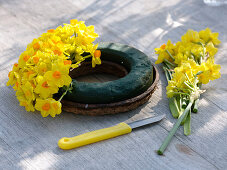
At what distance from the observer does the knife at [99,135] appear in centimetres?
160

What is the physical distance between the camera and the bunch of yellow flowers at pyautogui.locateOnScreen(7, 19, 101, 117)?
1686mm

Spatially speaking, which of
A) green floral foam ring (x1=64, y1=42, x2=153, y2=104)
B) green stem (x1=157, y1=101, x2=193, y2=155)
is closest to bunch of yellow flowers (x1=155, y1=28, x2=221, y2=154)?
green stem (x1=157, y1=101, x2=193, y2=155)

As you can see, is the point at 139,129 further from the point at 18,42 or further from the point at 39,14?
the point at 39,14

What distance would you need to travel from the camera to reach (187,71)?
6.17 ft

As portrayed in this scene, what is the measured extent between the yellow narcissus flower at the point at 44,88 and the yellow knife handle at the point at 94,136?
0.75 ft

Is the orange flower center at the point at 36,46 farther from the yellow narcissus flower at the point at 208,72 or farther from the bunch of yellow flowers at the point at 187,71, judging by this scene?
the yellow narcissus flower at the point at 208,72

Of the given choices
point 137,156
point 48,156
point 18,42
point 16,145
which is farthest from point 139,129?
point 18,42

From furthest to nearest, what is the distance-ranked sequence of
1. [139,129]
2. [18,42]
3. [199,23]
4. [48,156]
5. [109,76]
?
[199,23], [18,42], [109,76], [139,129], [48,156]

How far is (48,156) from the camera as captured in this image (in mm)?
1575

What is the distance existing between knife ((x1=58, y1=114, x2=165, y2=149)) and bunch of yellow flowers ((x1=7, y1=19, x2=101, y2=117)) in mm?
157

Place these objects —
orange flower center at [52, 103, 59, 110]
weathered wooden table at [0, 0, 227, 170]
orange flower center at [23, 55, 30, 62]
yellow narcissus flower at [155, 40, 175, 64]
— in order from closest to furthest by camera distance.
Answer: weathered wooden table at [0, 0, 227, 170]
orange flower center at [52, 103, 59, 110]
orange flower center at [23, 55, 30, 62]
yellow narcissus flower at [155, 40, 175, 64]

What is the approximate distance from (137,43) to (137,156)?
3.53 ft

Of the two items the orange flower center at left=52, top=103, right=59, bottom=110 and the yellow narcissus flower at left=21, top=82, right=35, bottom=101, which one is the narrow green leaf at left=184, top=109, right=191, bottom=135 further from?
the yellow narcissus flower at left=21, top=82, right=35, bottom=101

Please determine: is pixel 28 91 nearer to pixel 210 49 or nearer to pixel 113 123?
pixel 113 123
